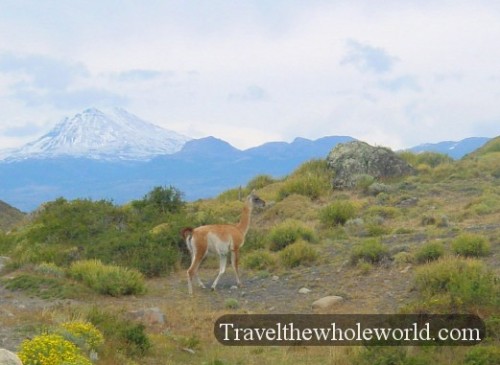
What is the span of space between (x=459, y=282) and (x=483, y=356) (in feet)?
9.91

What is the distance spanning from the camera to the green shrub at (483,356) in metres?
7.58

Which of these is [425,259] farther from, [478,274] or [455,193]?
[455,193]

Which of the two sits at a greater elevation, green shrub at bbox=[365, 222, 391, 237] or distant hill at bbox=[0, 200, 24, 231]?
distant hill at bbox=[0, 200, 24, 231]

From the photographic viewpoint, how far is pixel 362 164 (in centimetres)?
2912

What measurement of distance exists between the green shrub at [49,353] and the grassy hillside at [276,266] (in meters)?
1.20

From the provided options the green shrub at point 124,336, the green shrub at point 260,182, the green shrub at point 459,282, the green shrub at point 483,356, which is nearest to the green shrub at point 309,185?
the green shrub at point 260,182

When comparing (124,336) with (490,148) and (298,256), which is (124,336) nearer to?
(298,256)

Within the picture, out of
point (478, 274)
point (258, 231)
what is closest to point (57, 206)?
point (258, 231)

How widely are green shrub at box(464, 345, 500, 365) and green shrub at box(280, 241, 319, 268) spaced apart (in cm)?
821

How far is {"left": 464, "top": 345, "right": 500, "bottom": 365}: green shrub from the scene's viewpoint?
7577 mm

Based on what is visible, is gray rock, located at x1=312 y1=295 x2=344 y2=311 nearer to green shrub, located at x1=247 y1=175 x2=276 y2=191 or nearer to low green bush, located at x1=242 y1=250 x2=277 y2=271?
low green bush, located at x1=242 y1=250 x2=277 y2=271

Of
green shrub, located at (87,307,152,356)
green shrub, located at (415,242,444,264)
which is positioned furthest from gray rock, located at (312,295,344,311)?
green shrub, located at (87,307,152,356)

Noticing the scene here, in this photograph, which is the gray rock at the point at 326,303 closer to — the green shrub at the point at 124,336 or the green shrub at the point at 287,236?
the green shrub at the point at 124,336

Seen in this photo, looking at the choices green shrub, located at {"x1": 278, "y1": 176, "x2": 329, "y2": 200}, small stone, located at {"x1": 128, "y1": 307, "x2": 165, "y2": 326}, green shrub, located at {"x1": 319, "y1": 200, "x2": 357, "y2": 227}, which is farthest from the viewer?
green shrub, located at {"x1": 278, "y1": 176, "x2": 329, "y2": 200}
